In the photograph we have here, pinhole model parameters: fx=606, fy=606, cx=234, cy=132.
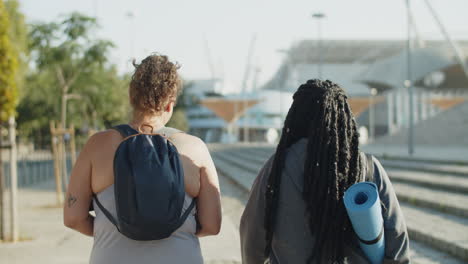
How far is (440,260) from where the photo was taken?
6.22m

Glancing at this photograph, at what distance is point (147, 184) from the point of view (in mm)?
2174

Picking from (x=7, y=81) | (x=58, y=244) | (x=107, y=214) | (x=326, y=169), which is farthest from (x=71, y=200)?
(x=7, y=81)

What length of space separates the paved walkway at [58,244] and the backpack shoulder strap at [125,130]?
373 cm

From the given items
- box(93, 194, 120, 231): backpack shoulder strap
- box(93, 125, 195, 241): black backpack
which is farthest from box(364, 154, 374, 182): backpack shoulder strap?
box(93, 194, 120, 231): backpack shoulder strap

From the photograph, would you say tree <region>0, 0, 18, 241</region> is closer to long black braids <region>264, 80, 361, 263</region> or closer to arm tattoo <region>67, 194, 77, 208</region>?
arm tattoo <region>67, 194, 77, 208</region>

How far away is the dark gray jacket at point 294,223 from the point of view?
7.53ft

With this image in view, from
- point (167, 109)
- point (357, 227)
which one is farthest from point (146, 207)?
point (357, 227)

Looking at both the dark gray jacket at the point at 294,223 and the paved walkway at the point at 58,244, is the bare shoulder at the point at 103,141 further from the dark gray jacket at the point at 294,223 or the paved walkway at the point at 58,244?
the paved walkway at the point at 58,244

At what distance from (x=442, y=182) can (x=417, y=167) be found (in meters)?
3.28

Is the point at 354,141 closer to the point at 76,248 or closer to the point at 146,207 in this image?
the point at 146,207

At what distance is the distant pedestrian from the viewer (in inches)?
86.7

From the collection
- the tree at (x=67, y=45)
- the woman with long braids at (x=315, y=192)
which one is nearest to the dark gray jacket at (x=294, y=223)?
the woman with long braids at (x=315, y=192)

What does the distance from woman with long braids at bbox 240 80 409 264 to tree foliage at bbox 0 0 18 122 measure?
650 centimetres

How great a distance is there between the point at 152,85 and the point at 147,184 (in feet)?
1.54
